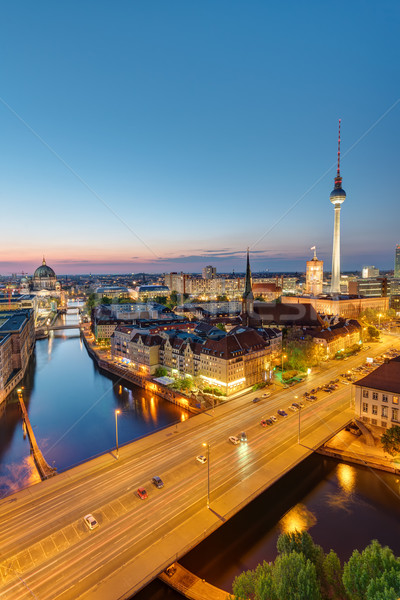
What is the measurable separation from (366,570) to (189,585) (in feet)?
29.3

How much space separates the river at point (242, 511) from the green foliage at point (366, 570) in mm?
6892

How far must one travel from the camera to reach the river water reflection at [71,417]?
3127 cm

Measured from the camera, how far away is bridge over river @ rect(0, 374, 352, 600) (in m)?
15.9

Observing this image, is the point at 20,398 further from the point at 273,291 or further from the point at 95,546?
the point at 273,291

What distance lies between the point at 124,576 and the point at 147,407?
2808 cm

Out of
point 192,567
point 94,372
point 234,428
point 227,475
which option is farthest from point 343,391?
point 94,372

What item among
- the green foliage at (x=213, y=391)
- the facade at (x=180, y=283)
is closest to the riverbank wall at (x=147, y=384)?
the green foliage at (x=213, y=391)

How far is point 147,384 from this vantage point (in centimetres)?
4909

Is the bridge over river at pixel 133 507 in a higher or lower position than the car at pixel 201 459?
lower

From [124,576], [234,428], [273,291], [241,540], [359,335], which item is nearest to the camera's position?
[124,576]

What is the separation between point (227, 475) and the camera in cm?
2350

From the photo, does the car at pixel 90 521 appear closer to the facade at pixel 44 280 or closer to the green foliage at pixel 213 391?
the green foliage at pixel 213 391

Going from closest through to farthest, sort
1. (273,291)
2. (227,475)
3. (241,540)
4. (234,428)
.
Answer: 1. (241,540)
2. (227,475)
3. (234,428)
4. (273,291)

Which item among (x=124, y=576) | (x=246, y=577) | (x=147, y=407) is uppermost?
(x=246, y=577)
